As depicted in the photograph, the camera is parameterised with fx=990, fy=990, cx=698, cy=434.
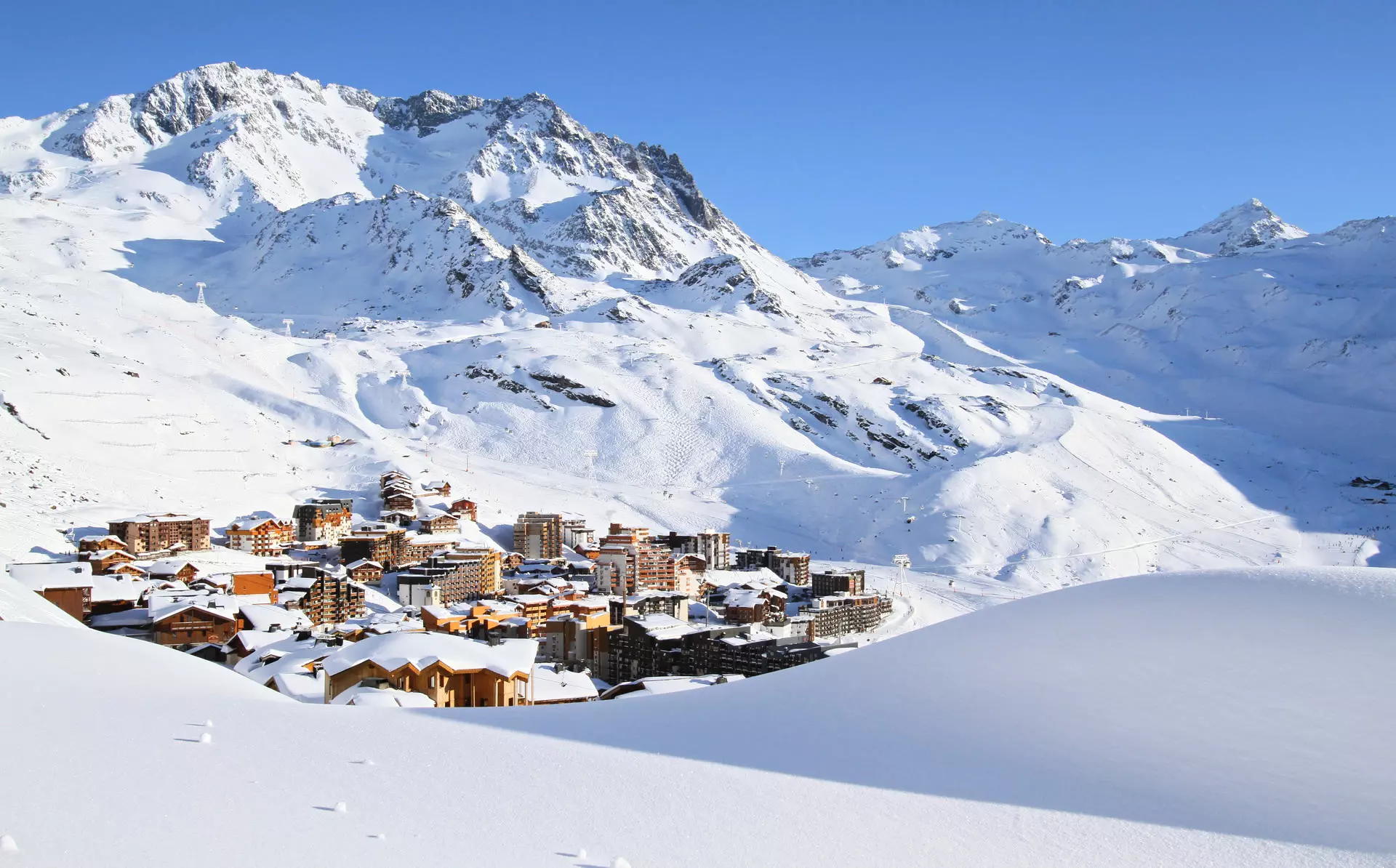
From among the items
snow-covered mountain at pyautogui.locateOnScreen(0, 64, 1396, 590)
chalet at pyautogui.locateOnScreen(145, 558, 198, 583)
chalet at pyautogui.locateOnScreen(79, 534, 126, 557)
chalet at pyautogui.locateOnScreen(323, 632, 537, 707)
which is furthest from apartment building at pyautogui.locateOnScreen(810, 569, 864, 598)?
chalet at pyautogui.locateOnScreen(79, 534, 126, 557)

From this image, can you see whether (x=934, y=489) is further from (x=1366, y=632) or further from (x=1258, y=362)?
(x=1258, y=362)

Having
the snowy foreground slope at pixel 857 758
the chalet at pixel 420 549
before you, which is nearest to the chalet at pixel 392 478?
the chalet at pixel 420 549

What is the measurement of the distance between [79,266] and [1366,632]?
12527 centimetres

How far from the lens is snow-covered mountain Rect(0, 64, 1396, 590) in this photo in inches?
2362

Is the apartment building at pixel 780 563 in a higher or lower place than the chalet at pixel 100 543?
lower

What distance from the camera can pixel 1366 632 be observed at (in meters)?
6.76

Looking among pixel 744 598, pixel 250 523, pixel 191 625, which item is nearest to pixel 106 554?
pixel 250 523

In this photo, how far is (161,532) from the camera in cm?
4406

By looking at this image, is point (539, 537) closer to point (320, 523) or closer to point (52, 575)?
point (320, 523)

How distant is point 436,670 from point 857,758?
1375cm

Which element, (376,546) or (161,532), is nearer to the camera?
(161,532)

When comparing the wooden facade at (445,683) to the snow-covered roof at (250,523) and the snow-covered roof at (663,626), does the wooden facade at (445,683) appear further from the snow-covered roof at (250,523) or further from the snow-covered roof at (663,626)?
the snow-covered roof at (250,523)

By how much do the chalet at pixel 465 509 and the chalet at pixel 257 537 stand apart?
976 cm

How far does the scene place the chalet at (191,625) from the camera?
30875 mm
